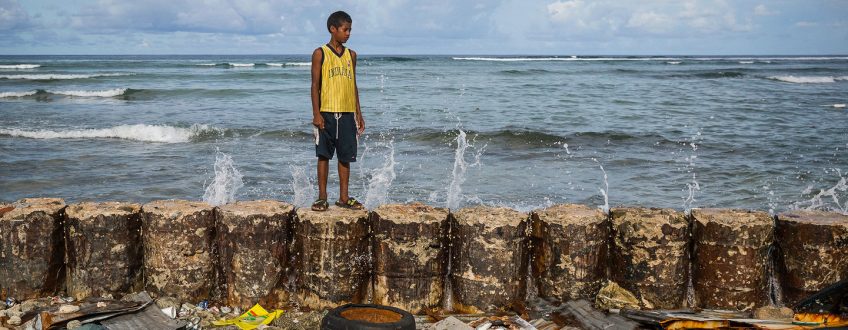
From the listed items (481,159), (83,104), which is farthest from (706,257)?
(83,104)

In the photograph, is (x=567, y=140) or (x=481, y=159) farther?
(x=567, y=140)

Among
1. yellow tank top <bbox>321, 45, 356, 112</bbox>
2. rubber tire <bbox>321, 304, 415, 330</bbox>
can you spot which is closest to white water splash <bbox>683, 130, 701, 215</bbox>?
yellow tank top <bbox>321, 45, 356, 112</bbox>

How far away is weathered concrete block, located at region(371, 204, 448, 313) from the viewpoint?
16.7ft

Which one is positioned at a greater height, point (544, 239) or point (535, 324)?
point (544, 239)

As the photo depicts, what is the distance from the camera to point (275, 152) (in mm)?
14867

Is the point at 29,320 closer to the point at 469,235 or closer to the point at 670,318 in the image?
the point at 469,235

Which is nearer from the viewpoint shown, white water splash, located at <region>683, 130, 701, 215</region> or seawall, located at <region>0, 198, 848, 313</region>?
seawall, located at <region>0, 198, 848, 313</region>

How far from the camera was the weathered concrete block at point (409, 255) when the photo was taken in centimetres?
509

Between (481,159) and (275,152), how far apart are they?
4574 mm

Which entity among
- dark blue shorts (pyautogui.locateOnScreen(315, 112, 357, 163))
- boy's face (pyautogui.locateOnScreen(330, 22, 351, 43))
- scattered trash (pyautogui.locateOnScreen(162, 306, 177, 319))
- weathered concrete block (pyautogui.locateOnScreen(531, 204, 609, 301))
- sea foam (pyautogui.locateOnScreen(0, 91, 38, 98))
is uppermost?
boy's face (pyautogui.locateOnScreen(330, 22, 351, 43))

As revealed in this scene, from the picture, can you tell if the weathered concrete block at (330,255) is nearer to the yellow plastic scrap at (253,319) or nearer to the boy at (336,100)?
the yellow plastic scrap at (253,319)

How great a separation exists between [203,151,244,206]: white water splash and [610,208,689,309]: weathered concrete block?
15.5 ft

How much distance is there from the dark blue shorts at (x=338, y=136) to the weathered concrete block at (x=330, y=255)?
0.76 metres

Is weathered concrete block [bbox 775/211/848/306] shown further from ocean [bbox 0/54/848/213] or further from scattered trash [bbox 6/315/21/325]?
scattered trash [bbox 6/315/21/325]
